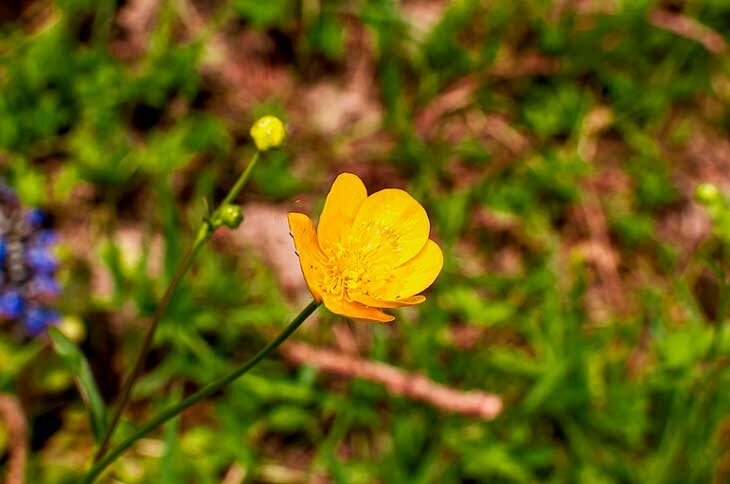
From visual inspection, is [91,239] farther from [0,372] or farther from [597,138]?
[597,138]

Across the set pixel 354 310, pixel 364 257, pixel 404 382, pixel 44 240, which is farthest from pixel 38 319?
pixel 354 310

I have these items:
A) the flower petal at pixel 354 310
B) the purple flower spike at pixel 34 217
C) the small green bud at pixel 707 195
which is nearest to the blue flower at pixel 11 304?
the purple flower spike at pixel 34 217

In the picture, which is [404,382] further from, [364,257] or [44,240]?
[44,240]

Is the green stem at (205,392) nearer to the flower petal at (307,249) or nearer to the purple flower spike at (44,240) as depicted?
the flower petal at (307,249)

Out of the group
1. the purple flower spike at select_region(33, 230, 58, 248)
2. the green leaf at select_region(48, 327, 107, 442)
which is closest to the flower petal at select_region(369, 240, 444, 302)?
the green leaf at select_region(48, 327, 107, 442)

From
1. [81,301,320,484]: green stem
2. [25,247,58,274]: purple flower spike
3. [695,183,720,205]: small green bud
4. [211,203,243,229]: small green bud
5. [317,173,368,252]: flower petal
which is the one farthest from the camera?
[25,247,58,274]: purple flower spike

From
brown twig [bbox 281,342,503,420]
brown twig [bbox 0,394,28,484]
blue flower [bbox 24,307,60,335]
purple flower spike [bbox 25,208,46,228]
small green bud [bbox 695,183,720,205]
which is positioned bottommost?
brown twig [bbox 281,342,503,420]

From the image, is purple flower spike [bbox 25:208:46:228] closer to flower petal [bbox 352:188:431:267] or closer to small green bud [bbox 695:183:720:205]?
flower petal [bbox 352:188:431:267]
